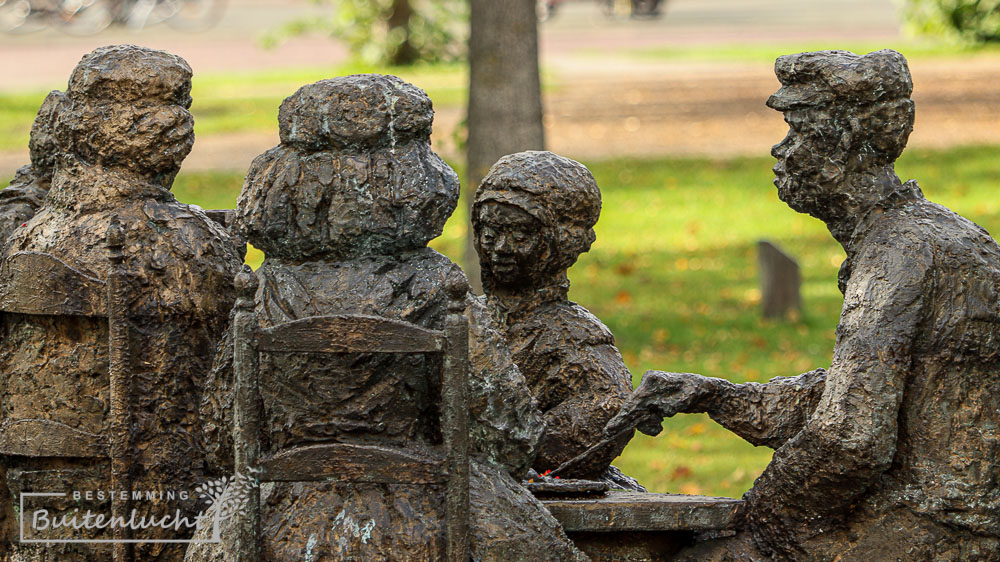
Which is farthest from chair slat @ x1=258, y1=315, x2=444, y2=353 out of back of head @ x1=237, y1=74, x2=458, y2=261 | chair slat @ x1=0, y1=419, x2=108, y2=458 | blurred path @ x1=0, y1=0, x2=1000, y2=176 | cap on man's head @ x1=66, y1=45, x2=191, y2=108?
blurred path @ x1=0, y1=0, x2=1000, y2=176

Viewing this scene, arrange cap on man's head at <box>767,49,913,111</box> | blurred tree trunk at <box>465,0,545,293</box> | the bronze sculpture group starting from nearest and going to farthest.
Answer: the bronze sculpture group, cap on man's head at <box>767,49,913,111</box>, blurred tree trunk at <box>465,0,545,293</box>

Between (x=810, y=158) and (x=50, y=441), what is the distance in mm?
2274

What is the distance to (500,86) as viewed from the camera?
1029 cm

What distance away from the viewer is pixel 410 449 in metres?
3.46

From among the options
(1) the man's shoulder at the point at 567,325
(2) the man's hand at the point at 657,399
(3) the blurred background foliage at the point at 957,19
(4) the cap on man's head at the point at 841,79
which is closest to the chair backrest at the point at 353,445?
(2) the man's hand at the point at 657,399

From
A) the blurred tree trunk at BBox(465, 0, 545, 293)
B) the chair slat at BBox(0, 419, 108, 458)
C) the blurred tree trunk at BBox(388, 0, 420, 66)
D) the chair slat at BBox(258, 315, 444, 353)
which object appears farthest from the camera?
the blurred tree trunk at BBox(388, 0, 420, 66)

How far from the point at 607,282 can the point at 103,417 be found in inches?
334

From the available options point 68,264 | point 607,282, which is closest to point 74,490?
point 68,264

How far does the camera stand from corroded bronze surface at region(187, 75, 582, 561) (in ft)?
11.4

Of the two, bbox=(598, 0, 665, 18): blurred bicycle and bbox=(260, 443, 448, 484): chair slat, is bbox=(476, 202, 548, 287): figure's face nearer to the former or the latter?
bbox=(260, 443, 448, 484): chair slat

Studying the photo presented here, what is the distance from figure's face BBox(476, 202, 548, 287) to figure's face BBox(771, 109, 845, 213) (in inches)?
28.5

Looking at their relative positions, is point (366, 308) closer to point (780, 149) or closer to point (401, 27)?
point (780, 149)

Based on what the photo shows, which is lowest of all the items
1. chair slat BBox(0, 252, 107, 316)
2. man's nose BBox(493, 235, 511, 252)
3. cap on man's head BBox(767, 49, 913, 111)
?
chair slat BBox(0, 252, 107, 316)

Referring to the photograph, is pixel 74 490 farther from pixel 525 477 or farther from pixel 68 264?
pixel 525 477
